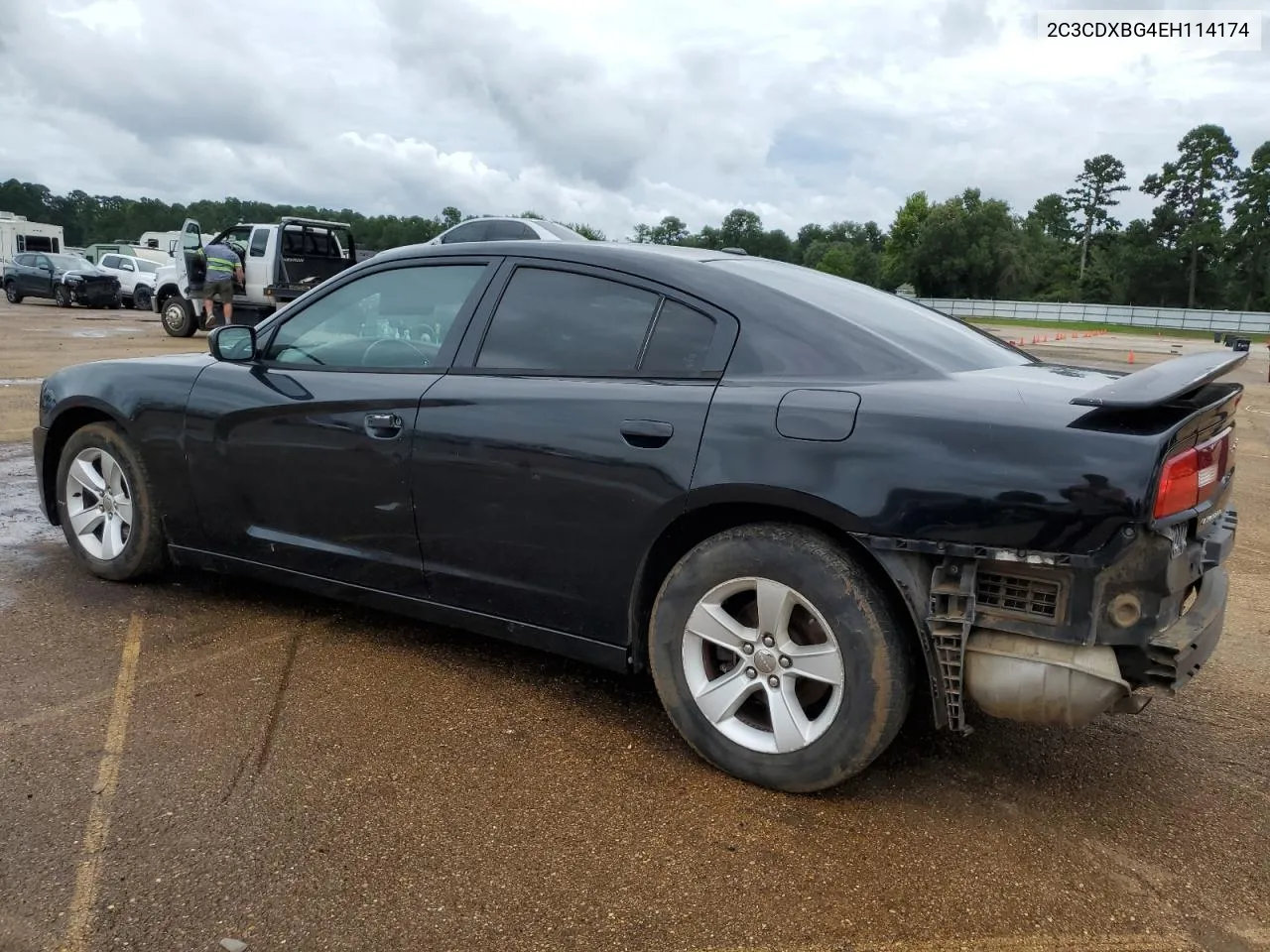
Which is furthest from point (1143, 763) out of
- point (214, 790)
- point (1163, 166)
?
point (1163, 166)

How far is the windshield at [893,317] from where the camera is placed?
10.2 ft

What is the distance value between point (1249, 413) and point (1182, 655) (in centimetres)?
1156

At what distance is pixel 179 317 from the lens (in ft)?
60.3

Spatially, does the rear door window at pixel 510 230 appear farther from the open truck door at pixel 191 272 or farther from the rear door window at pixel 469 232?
the open truck door at pixel 191 272

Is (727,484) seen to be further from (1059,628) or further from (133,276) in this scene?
Result: (133,276)

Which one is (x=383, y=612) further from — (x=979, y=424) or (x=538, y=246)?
(x=979, y=424)

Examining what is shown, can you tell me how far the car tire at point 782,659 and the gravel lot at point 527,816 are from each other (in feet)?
0.50

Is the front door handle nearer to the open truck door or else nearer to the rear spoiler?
the rear spoiler

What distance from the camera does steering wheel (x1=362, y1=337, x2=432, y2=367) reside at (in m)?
3.55

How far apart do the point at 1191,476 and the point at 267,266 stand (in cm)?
1665

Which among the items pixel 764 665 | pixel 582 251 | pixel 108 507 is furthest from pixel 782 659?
pixel 108 507

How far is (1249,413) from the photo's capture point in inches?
480

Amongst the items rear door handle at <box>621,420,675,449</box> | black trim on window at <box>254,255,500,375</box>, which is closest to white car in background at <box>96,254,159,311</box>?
black trim on window at <box>254,255,500,375</box>

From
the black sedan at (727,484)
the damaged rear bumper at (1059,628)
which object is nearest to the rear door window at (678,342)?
the black sedan at (727,484)
